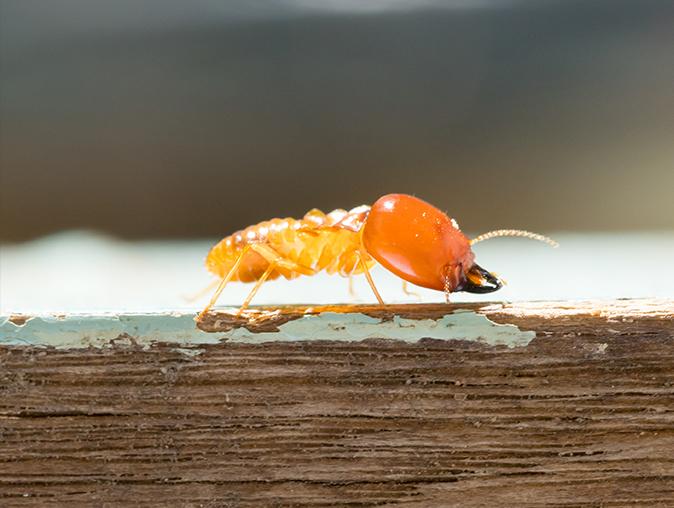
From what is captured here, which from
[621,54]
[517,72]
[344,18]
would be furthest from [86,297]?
[621,54]

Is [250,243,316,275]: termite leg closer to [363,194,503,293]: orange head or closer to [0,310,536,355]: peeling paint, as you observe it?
[363,194,503,293]: orange head

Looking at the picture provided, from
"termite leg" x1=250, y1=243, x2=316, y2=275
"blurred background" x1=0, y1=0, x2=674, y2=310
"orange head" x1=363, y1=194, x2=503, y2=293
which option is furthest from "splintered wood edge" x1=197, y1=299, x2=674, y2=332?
"blurred background" x1=0, y1=0, x2=674, y2=310

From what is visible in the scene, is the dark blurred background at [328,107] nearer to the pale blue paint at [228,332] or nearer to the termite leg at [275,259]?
the termite leg at [275,259]

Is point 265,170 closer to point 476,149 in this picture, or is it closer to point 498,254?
point 476,149

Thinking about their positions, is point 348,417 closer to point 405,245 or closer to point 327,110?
point 405,245

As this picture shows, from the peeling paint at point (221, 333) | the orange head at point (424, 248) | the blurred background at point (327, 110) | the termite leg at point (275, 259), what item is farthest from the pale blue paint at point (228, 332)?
the blurred background at point (327, 110)

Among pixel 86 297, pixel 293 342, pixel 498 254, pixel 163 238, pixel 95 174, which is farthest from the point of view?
pixel 95 174

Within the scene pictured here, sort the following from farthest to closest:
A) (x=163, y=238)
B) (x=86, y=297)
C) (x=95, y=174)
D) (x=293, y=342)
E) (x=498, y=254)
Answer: (x=95, y=174), (x=163, y=238), (x=498, y=254), (x=86, y=297), (x=293, y=342)
